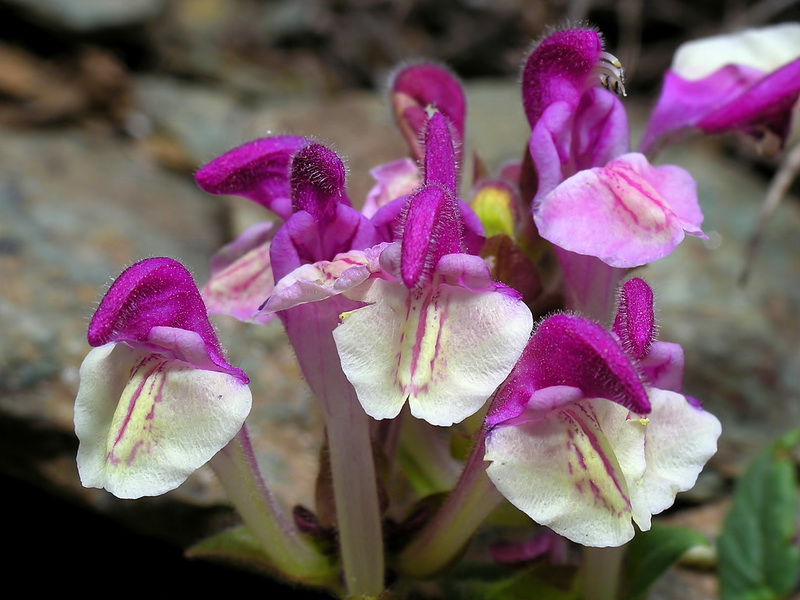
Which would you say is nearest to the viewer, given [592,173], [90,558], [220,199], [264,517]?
[592,173]

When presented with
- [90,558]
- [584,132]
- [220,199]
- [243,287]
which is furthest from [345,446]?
[220,199]

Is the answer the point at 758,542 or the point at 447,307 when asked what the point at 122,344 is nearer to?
the point at 447,307

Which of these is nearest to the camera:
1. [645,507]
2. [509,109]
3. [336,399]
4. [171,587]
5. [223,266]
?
[645,507]

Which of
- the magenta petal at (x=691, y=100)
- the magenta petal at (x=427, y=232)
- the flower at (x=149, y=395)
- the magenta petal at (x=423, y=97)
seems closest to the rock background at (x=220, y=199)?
the magenta petal at (x=423, y=97)

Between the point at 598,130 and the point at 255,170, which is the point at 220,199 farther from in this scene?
the point at 598,130

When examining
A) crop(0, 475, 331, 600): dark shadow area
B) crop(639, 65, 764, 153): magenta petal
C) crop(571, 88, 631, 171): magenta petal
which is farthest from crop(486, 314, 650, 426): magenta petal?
crop(0, 475, 331, 600): dark shadow area

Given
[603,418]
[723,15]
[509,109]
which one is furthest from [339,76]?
[603,418]
